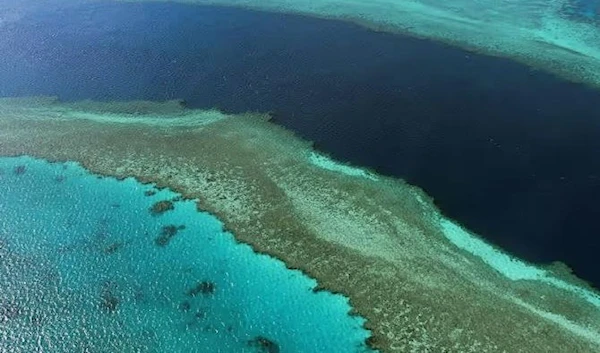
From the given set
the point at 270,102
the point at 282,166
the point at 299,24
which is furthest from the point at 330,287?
the point at 299,24

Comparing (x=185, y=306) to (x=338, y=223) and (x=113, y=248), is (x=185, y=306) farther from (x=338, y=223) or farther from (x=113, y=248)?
(x=338, y=223)

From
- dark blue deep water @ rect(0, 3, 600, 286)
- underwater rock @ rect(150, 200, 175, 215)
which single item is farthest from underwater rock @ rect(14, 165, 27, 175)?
dark blue deep water @ rect(0, 3, 600, 286)

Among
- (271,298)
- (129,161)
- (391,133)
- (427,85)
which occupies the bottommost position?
(271,298)

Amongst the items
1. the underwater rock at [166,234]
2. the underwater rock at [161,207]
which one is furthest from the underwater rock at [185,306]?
the underwater rock at [161,207]

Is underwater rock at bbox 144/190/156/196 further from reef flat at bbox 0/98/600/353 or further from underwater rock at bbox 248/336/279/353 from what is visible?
underwater rock at bbox 248/336/279/353

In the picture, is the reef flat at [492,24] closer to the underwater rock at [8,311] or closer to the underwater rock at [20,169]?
the underwater rock at [20,169]

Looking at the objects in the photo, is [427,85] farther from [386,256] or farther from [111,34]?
[111,34]
